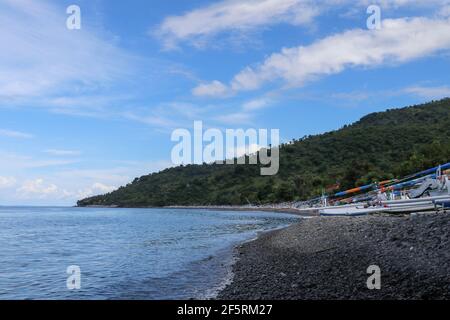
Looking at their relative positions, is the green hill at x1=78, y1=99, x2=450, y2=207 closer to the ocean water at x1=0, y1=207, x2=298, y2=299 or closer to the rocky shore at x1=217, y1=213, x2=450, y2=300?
the ocean water at x1=0, y1=207, x2=298, y2=299

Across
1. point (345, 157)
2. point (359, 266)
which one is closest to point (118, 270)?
point (359, 266)

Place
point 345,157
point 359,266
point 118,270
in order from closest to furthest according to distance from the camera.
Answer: point 359,266 → point 118,270 → point 345,157

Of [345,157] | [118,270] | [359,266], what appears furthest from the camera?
[345,157]

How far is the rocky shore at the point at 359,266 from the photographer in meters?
12.1

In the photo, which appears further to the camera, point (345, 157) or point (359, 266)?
point (345, 157)

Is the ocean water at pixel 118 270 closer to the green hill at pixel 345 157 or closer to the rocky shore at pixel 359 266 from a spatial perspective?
the rocky shore at pixel 359 266

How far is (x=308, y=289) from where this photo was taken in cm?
1389

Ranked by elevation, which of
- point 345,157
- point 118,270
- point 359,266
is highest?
point 345,157

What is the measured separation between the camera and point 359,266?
1565 centimetres

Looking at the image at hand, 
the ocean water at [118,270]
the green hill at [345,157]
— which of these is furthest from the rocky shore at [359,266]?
the green hill at [345,157]

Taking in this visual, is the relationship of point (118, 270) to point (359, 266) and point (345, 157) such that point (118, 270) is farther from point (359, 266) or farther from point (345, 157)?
point (345, 157)
